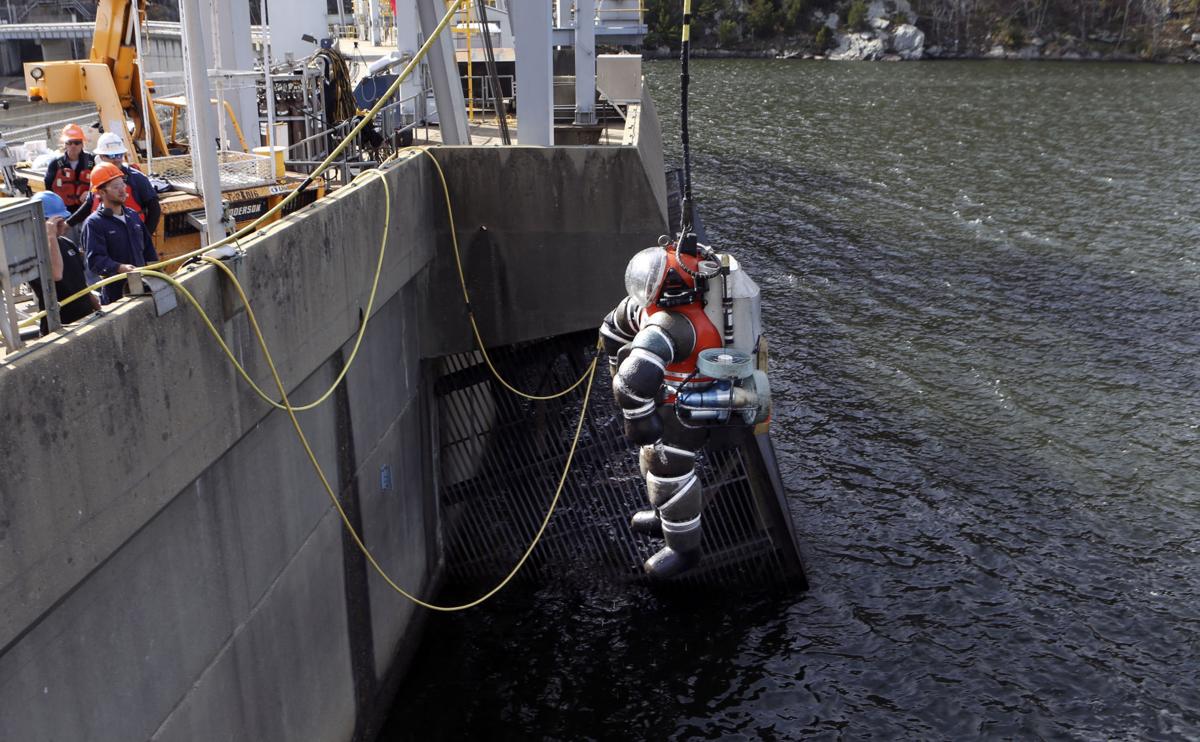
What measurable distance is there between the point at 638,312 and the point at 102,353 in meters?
4.87

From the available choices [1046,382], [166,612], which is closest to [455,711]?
[166,612]

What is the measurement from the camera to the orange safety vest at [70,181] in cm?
1024

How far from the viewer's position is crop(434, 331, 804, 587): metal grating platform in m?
13.7

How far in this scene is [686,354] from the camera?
9.30 meters

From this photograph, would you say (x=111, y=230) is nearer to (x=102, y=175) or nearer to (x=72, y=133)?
(x=102, y=175)

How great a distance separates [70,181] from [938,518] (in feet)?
36.1

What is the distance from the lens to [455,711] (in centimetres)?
1141

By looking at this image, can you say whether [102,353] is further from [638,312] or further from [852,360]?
[852,360]

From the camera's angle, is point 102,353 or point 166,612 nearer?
point 102,353

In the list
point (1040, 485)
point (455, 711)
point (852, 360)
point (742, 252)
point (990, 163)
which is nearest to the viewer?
point (455, 711)

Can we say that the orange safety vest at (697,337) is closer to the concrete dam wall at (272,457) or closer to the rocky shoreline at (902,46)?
the concrete dam wall at (272,457)

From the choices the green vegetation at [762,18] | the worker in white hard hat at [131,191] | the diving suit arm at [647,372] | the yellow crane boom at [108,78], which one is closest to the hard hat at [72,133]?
the worker in white hard hat at [131,191]

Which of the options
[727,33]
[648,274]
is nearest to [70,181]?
[648,274]

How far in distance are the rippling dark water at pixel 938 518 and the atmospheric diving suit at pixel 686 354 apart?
3582 millimetres
